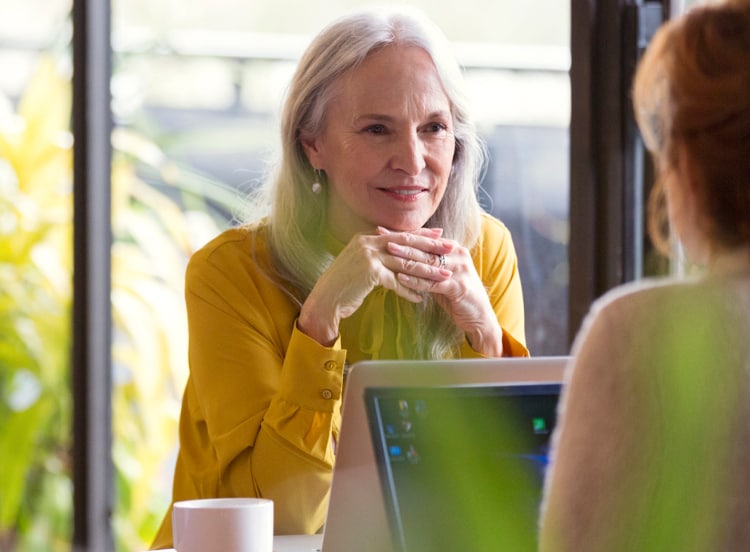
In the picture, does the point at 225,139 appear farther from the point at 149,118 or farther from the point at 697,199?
the point at 697,199

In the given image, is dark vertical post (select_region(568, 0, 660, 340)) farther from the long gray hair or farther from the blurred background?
the blurred background

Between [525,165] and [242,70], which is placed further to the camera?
[242,70]

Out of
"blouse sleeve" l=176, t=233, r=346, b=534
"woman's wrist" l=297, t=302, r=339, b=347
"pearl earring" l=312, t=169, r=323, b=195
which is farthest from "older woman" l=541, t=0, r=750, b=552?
"pearl earring" l=312, t=169, r=323, b=195

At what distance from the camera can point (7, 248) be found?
11.2 feet

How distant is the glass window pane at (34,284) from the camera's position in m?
3.39

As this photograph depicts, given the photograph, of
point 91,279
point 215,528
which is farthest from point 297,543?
point 91,279

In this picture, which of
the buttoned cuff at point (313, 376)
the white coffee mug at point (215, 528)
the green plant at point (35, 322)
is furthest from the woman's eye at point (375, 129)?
the green plant at point (35, 322)

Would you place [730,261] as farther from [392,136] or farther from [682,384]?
[392,136]

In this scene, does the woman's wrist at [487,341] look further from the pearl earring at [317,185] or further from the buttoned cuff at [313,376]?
the pearl earring at [317,185]

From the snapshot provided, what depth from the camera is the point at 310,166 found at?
2.22 m

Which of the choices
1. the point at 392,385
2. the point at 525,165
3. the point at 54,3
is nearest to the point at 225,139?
the point at 54,3

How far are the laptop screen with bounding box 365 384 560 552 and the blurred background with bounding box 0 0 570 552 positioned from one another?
216 cm

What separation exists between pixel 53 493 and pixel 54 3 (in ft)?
4.89

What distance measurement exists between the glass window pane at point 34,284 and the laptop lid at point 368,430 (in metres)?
2.32
